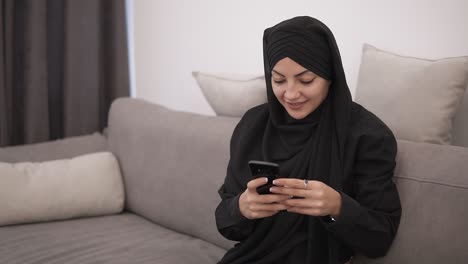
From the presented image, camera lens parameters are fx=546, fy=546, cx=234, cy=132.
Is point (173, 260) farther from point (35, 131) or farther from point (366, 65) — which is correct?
point (35, 131)

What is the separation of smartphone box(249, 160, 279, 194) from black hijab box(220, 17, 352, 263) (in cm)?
16

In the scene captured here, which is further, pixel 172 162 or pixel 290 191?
pixel 172 162

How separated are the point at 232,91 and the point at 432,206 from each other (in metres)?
0.89

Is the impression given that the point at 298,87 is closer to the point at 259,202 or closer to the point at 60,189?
the point at 259,202

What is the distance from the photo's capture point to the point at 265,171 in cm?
135

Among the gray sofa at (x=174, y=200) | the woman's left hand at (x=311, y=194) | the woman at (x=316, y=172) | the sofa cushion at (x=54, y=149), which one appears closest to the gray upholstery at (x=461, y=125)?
the gray sofa at (x=174, y=200)

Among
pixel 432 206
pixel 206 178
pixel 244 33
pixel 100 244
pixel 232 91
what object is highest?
pixel 244 33

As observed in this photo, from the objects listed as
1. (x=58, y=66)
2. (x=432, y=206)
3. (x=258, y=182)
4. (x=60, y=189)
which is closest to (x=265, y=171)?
(x=258, y=182)

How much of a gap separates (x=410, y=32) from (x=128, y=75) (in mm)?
1663

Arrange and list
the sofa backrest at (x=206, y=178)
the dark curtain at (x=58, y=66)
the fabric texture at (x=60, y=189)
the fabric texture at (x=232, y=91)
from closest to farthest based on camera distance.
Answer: the sofa backrest at (x=206, y=178)
the fabric texture at (x=232, y=91)
the fabric texture at (x=60, y=189)
the dark curtain at (x=58, y=66)

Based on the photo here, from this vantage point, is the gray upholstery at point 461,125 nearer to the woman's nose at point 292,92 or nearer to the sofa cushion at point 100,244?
the woman's nose at point 292,92

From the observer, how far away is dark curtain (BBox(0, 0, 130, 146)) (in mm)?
2648

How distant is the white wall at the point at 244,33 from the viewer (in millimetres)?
1831

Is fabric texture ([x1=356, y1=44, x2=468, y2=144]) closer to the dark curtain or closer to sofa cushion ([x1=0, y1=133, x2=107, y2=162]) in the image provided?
sofa cushion ([x1=0, y1=133, x2=107, y2=162])
